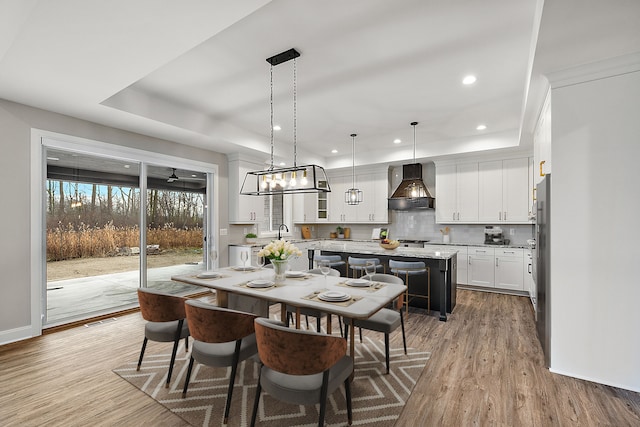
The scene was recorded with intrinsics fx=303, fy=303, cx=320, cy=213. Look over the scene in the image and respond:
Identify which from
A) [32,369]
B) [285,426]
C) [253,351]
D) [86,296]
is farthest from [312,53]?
[86,296]

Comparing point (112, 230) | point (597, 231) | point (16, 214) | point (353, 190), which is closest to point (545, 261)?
point (597, 231)

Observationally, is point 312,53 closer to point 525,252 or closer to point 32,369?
point 32,369

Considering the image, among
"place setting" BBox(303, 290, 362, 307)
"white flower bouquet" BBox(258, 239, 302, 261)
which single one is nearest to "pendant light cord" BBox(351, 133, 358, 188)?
"white flower bouquet" BBox(258, 239, 302, 261)

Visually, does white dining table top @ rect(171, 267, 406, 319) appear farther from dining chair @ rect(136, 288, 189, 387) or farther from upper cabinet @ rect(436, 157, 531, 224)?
upper cabinet @ rect(436, 157, 531, 224)

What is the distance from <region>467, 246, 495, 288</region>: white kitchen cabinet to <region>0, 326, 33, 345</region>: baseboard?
21.0 feet

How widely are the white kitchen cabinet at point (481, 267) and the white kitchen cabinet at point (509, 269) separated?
0.08 meters

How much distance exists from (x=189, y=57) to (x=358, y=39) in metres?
1.59

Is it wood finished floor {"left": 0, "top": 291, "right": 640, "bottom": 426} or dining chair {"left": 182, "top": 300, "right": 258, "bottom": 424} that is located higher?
dining chair {"left": 182, "top": 300, "right": 258, "bottom": 424}

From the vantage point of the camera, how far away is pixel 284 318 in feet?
8.04

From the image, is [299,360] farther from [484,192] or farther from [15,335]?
[484,192]

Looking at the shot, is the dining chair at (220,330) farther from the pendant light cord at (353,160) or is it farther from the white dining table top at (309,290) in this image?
the pendant light cord at (353,160)

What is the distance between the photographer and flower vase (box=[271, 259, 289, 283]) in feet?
9.19

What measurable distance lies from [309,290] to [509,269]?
14.2 feet

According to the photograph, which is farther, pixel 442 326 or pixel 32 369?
pixel 442 326
